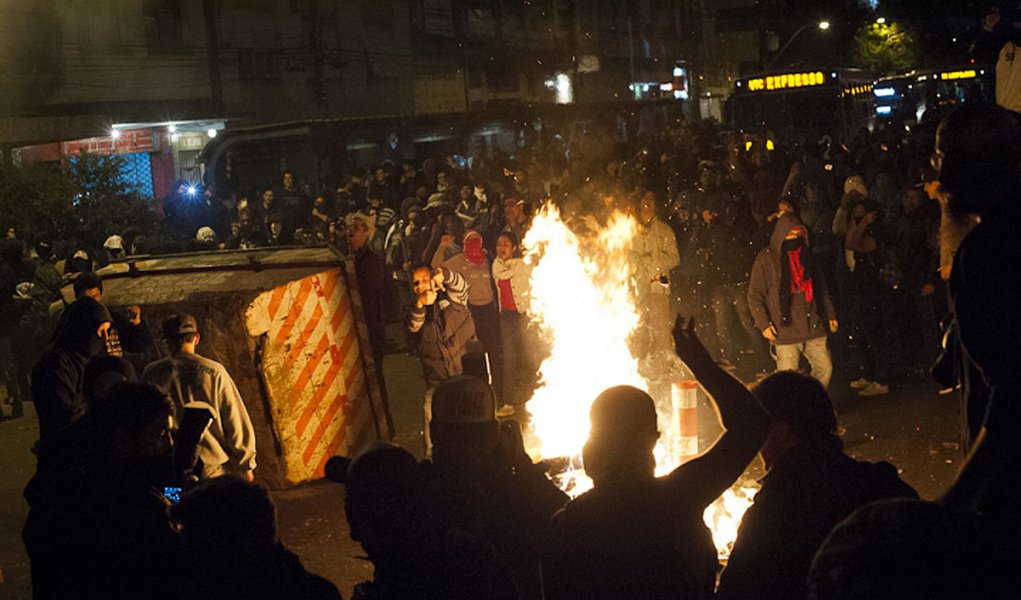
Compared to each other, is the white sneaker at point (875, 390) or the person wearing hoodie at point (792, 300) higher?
the person wearing hoodie at point (792, 300)

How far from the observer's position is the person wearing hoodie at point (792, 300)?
1021 centimetres

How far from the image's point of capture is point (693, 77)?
68.5 m

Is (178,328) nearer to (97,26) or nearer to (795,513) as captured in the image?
(795,513)

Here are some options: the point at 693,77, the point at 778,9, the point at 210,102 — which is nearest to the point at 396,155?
the point at 210,102

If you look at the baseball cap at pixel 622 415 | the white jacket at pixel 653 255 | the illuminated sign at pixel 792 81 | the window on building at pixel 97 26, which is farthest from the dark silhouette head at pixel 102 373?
the illuminated sign at pixel 792 81

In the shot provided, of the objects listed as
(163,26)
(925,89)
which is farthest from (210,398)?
(925,89)

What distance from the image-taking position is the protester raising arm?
3.49 metres

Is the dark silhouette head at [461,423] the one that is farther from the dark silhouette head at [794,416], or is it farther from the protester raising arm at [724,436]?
the dark silhouette head at [794,416]

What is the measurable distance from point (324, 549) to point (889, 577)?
6846mm

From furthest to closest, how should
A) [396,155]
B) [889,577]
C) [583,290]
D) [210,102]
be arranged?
[210,102] < [396,155] < [583,290] < [889,577]

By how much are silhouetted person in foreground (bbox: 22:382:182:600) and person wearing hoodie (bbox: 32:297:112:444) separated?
354 centimetres

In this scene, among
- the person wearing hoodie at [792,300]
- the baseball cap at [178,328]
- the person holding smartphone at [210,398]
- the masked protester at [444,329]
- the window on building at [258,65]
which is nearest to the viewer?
the person holding smartphone at [210,398]

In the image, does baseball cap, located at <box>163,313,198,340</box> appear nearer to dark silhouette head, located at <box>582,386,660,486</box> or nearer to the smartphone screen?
the smartphone screen

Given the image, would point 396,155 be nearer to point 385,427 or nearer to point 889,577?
point 385,427
